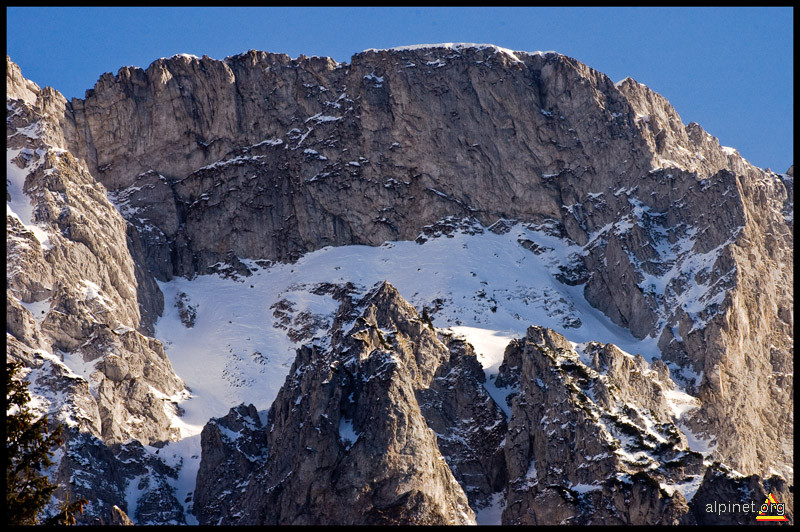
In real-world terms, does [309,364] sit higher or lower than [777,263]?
lower

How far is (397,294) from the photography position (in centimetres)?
12975

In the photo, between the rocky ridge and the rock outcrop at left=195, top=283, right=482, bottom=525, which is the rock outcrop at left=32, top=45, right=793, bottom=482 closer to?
the rocky ridge

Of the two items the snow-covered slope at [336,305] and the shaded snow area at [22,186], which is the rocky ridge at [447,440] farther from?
the shaded snow area at [22,186]

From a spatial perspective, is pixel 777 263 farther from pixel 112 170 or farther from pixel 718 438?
pixel 112 170

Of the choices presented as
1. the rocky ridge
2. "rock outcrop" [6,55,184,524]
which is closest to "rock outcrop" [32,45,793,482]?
"rock outcrop" [6,55,184,524]

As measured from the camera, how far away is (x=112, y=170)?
17850 centimetres

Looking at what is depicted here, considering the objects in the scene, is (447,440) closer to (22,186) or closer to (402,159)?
(402,159)

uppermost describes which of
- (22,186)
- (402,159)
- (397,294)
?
(402,159)

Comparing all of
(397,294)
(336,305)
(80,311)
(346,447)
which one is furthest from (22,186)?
(346,447)

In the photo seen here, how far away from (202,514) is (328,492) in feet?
64.1

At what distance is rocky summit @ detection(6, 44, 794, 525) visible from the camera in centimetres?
10975

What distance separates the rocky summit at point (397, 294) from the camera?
109750 mm

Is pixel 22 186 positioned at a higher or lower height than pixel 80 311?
higher

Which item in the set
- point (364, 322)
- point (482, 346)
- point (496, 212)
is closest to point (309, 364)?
point (364, 322)
